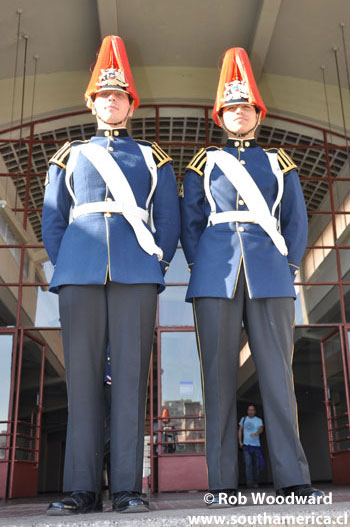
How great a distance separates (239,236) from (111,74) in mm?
723

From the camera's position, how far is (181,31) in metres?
5.87

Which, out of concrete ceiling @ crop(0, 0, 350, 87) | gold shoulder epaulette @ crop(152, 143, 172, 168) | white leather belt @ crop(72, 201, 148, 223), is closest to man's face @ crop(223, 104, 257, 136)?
gold shoulder epaulette @ crop(152, 143, 172, 168)

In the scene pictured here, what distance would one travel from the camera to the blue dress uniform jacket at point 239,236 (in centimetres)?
197

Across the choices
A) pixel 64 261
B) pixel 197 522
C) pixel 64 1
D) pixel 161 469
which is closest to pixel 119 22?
pixel 64 1

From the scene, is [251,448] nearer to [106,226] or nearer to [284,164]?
[284,164]

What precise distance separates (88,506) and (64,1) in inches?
192

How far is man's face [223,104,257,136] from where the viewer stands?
217 cm

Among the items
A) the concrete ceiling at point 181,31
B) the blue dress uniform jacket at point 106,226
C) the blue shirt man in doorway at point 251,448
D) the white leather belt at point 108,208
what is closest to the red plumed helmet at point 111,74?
the blue dress uniform jacket at point 106,226

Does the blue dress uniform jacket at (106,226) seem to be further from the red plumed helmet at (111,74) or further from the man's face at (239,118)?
the man's face at (239,118)

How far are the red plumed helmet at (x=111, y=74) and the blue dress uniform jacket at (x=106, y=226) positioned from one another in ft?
0.54

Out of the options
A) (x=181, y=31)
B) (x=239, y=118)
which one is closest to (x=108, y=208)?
(x=239, y=118)

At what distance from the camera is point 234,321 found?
1.97 m

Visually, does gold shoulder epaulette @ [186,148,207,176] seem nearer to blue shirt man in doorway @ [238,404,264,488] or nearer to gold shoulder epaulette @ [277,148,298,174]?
gold shoulder epaulette @ [277,148,298,174]

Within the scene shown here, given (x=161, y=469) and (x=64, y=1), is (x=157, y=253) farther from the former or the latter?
(x=64, y=1)
